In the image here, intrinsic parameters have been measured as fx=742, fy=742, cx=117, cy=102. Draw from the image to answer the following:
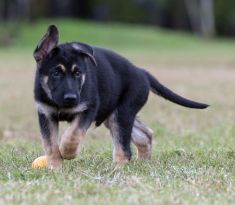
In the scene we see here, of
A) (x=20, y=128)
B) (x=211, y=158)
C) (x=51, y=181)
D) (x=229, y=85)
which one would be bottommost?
(x=229, y=85)

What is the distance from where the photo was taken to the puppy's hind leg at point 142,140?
813 cm

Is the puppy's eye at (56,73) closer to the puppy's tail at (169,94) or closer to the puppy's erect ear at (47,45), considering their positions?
the puppy's erect ear at (47,45)

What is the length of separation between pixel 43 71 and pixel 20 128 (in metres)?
5.38

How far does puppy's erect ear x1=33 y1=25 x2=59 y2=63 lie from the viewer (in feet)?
22.6

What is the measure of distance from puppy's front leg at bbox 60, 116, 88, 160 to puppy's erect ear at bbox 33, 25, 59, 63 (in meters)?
0.69

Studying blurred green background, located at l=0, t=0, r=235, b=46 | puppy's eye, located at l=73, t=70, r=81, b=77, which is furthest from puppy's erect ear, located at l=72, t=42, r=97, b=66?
blurred green background, located at l=0, t=0, r=235, b=46

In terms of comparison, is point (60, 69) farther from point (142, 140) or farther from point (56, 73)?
point (142, 140)

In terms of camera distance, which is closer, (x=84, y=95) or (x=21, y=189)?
(x=21, y=189)

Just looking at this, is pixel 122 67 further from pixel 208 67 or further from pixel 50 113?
pixel 208 67

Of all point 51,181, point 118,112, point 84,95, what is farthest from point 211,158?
point 51,181

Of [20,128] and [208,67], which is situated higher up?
[20,128]

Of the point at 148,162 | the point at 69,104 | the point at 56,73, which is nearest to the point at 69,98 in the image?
the point at 69,104

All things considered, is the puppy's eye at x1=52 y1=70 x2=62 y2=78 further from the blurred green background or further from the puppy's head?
the blurred green background

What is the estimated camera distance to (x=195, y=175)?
256 inches
